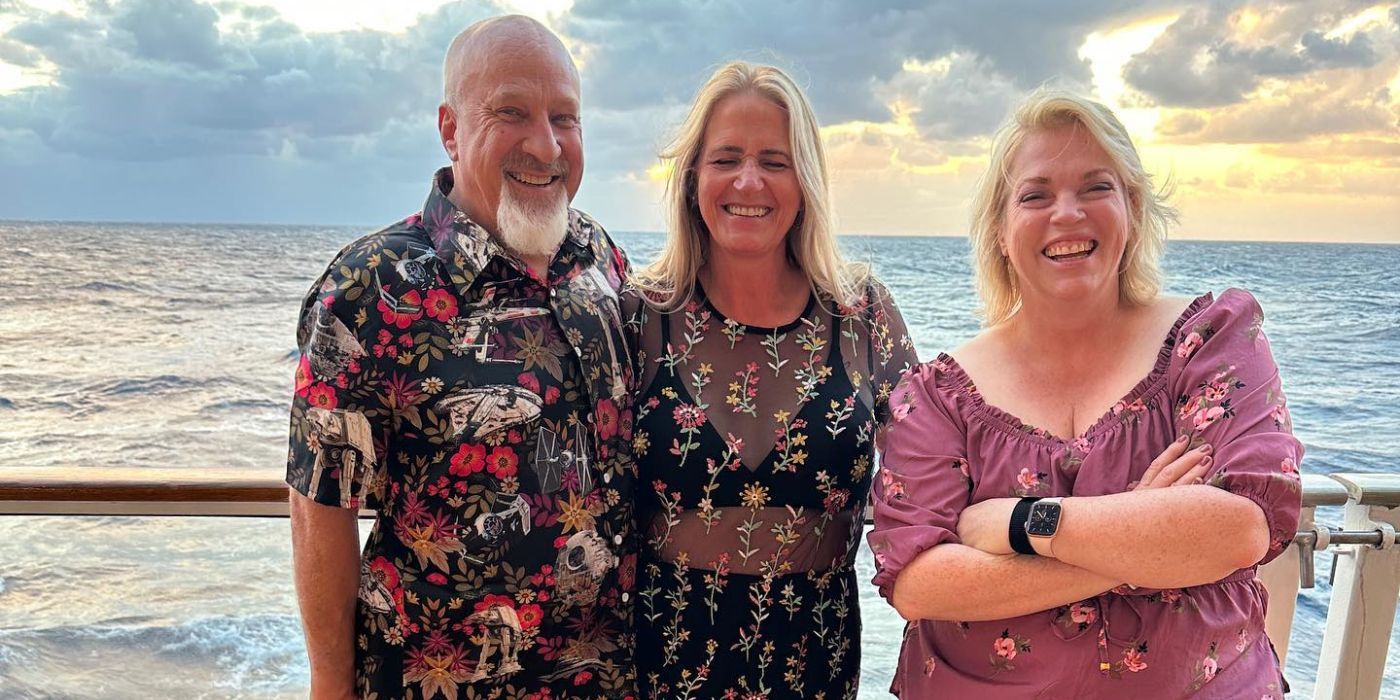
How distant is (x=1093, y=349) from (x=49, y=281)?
2737cm

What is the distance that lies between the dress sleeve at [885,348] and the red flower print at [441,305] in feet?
2.77

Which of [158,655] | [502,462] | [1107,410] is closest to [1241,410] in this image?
[1107,410]

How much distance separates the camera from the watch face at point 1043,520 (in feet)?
4.51

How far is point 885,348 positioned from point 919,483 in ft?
1.39

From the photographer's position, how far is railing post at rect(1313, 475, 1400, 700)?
1868 millimetres

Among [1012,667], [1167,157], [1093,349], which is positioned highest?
[1167,157]

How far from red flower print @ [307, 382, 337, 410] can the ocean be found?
0.53 metres

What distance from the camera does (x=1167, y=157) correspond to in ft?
5.64

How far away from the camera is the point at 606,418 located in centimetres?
167

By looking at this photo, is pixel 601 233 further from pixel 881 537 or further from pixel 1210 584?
pixel 1210 584

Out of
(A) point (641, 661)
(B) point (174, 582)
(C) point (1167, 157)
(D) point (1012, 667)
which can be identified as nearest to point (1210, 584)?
(D) point (1012, 667)

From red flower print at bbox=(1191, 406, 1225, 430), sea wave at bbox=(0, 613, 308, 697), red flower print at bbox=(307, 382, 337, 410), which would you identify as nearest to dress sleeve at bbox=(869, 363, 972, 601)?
red flower print at bbox=(1191, 406, 1225, 430)

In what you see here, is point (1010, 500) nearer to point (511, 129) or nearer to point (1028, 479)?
point (1028, 479)

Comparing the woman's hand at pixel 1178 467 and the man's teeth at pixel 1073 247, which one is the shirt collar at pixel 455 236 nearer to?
the man's teeth at pixel 1073 247
